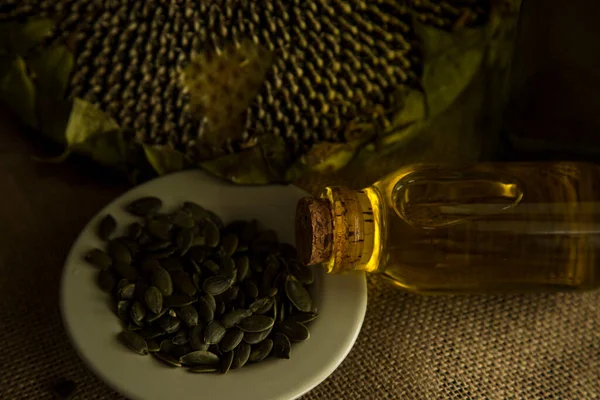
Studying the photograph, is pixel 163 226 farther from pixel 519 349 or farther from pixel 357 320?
pixel 519 349

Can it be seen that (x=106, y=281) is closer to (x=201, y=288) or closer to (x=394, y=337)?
(x=201, y=288)

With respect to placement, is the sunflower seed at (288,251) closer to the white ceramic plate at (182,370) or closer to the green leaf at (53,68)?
the white ceramic plate at (182,370)

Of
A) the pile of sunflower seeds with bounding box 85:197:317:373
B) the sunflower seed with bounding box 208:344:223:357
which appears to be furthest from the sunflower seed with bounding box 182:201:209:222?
the sunflower seed with bounding box 208:344:223:357

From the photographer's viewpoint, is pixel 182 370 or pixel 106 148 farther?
pixel 106 148

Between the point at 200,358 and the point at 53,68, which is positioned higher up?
the point at 53,68

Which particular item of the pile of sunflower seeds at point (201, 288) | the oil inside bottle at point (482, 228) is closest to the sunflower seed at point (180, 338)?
the pile of sunflower seeds at point (201, 288)

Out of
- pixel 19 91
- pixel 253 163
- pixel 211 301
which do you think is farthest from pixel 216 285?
pixel 19 91

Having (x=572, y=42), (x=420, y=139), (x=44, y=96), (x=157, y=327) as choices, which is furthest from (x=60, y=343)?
(x=572, y=42)

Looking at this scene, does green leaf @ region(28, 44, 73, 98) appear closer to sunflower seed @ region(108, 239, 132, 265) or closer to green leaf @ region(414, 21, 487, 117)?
sunflower seed @ region(108, 239, 132, 265)
